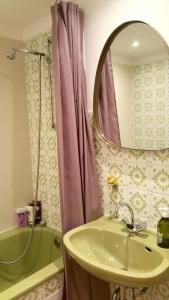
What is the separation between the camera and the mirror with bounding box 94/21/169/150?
1.33 m

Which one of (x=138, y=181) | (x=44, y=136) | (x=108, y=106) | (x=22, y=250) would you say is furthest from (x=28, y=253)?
(x=108, y=106)

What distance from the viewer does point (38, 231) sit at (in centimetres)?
217

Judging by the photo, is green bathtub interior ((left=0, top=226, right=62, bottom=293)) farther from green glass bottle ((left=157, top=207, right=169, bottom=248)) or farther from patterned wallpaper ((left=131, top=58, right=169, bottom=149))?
patterned wallpaper ((left=131, top=58, right=169, bottom=149))

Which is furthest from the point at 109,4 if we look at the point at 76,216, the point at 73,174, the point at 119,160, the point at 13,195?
the point at 13,195

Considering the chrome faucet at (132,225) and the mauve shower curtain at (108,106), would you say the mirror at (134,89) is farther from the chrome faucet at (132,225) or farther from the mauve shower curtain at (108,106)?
the chrome faucet at (132,225)

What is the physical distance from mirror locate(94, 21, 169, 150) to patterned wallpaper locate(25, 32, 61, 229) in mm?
567

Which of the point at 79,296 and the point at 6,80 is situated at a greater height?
the point at 6,80

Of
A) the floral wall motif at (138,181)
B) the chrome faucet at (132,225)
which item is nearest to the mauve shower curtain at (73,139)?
the floral wall motif at (138,181)

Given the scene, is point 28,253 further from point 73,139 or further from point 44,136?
point 73,139

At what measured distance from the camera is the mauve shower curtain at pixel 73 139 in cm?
152

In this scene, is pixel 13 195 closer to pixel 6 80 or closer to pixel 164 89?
pixel 6 80

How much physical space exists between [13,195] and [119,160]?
1.10 m

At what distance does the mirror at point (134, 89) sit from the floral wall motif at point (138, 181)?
0.07 metres

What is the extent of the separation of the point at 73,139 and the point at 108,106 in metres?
0.30
